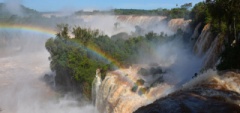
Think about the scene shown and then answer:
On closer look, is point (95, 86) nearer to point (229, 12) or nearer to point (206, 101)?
point (229, 12)

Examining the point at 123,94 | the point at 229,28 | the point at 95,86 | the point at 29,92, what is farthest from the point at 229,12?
the point at 29,92

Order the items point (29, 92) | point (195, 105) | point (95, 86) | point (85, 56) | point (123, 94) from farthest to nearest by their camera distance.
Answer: point (29, 92) → point (85, 56) → point (95, 86) → point (123, 94) → point (195, 105)

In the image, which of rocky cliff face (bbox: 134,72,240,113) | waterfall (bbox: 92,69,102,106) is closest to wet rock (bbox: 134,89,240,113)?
rocky cliff face (bbox: 134,72,240,113)

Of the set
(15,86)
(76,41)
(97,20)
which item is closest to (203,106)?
(76,41)

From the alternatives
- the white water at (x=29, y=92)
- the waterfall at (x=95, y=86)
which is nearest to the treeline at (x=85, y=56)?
the waterfall at (x=95, y=86)

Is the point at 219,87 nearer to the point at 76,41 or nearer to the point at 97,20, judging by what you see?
the point at 76,41
